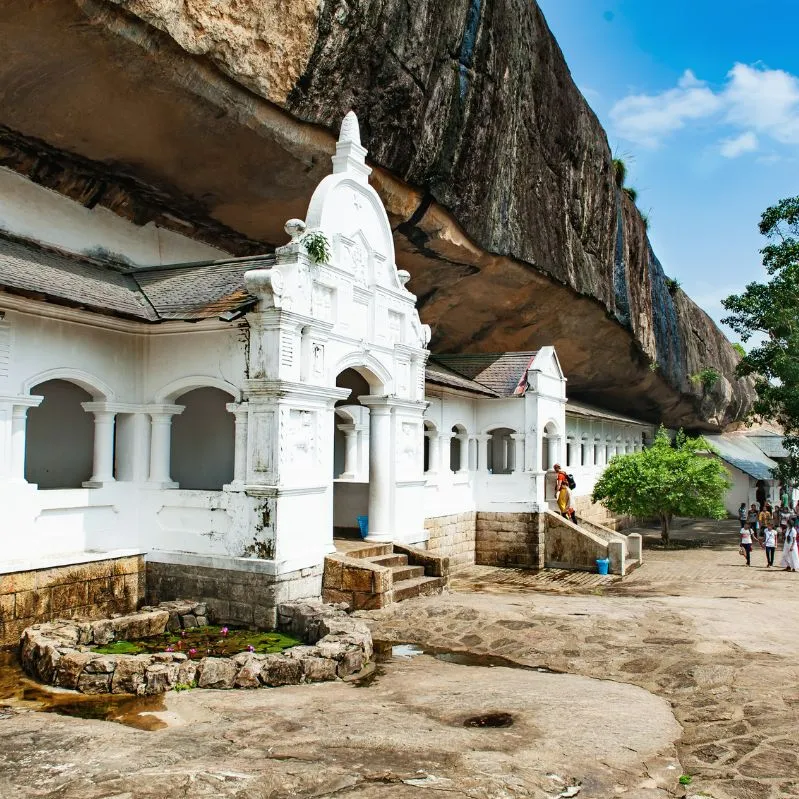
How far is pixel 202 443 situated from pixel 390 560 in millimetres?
4148

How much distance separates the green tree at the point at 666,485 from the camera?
24.6 m

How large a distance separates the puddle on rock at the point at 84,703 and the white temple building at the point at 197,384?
197 cm

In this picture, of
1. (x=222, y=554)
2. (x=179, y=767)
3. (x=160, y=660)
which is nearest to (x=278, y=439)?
(x=222, y=554)

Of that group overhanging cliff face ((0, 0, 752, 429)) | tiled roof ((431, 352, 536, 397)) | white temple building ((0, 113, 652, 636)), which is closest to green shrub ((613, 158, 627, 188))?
overhanging cliff face ((0, 0, 752, 429))

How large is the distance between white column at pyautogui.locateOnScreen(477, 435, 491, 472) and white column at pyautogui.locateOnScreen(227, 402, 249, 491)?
33.2 ft

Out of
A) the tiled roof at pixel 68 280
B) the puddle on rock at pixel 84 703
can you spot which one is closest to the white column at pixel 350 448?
the tiled roof at pixel 68 280

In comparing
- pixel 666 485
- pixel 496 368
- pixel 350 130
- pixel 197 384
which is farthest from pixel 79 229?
pixel 666 485

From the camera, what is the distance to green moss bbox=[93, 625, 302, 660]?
32.0 feet

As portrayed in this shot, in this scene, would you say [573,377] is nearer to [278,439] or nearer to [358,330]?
[358,330]

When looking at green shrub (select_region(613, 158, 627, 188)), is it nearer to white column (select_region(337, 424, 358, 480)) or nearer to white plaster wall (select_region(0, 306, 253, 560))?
white column (select_region(337, 424, 358, 480))

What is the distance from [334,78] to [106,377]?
6.34 meters

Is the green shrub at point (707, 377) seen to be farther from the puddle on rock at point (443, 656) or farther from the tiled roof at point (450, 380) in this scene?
the puddle on rock at point (443, 656)

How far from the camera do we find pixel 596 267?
23703mm

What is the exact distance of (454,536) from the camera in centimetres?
1916
